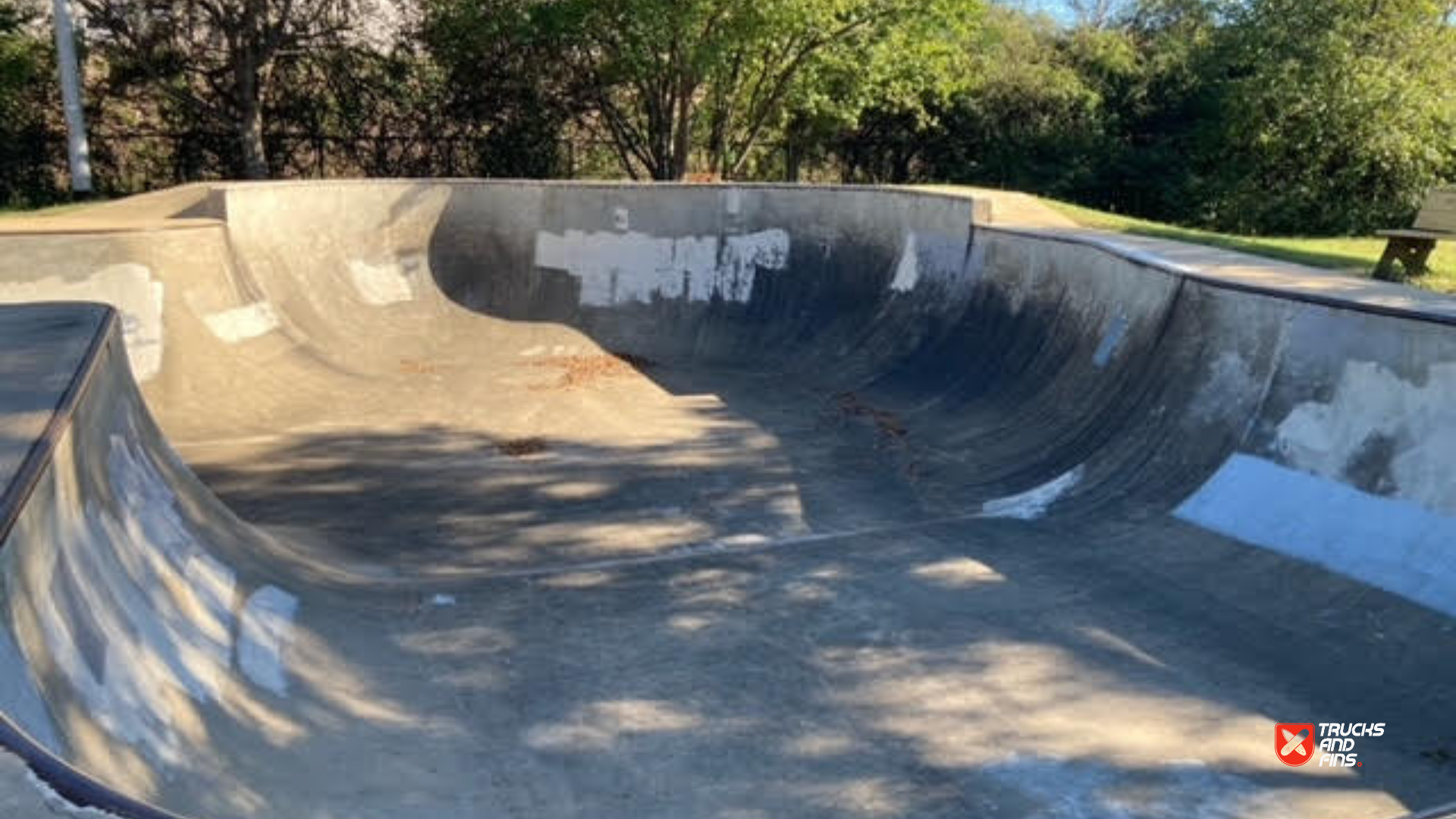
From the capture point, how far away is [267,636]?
5.04m

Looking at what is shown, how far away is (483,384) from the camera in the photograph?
11609 millimetres

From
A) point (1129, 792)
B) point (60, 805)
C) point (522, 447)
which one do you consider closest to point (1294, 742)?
point (1129, 792)

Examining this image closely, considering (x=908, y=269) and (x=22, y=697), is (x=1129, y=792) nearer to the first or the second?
(x=22, y=697)

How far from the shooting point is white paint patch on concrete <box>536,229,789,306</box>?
1408cm

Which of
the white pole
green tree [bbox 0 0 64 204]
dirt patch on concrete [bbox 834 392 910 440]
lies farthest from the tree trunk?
dirt patch on concrete [bbox 834 392 910 440]

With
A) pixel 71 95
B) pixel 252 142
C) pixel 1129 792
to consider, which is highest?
pixel 71 95

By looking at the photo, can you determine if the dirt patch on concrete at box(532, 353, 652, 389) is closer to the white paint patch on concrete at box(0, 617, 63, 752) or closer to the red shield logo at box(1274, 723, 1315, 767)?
the red shield logo at box(1274, 723, 1315, 767)

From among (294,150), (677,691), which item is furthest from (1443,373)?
(294,150)

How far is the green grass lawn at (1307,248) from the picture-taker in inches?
402

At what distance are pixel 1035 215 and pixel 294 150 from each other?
14.3 meters

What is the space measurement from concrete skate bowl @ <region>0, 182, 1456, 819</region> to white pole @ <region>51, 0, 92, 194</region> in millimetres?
4364

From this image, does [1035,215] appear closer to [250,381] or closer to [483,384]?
[483,384]

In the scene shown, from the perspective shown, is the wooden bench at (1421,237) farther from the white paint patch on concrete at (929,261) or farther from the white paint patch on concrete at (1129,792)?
the white paint patch on concrete at (1129,792)

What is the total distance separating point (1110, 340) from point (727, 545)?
4157mm
